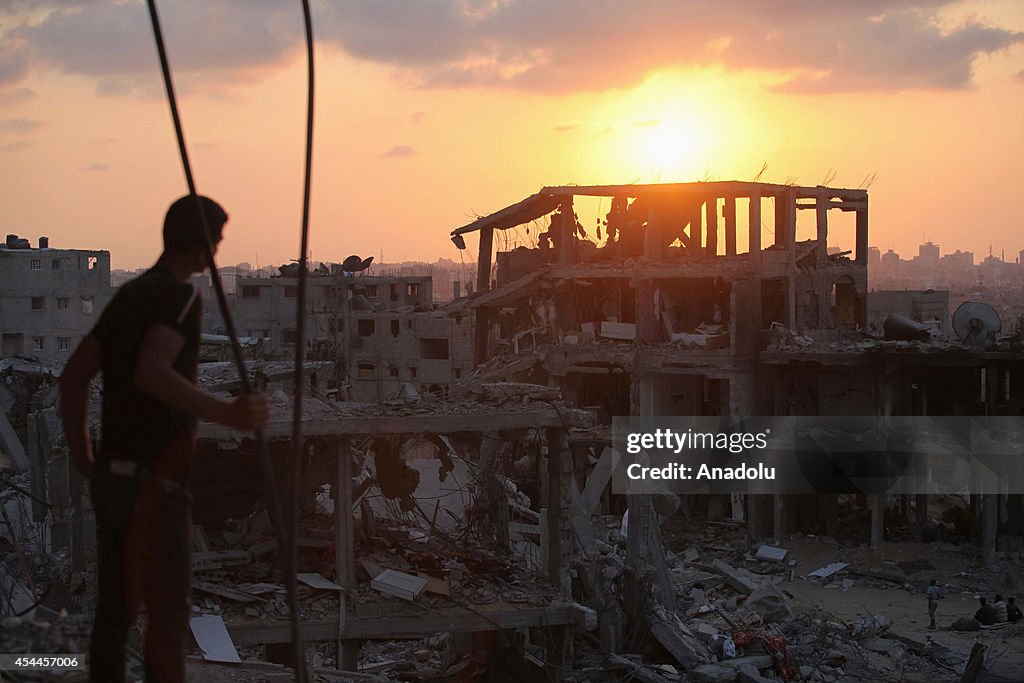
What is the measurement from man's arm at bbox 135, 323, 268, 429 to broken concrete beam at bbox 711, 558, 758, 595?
16852mm

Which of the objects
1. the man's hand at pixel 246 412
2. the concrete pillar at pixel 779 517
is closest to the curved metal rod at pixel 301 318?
the man's hand at pixel 246 412

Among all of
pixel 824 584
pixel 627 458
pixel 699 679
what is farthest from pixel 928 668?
pixel 627 458

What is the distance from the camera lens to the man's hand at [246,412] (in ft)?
12.6

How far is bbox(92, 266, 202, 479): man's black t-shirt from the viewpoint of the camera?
3936 millimetres

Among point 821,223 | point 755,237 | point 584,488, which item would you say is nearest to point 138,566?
point 584,488

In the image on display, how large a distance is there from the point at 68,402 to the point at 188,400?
53 cm

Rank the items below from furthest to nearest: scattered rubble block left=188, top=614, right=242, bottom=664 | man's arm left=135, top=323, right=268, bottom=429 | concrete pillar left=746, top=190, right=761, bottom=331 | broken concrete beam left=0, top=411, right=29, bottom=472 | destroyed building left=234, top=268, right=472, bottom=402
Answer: destroyed building left=234, top=268, right=472, bottom=402
concrete pillar left=746, top=190, right=761, bottom=331
broken concrete beam left=0, top=411, right=29, bottom=472
scattered rubble block left=188, top=614, right=242, bottom=664
man's arm left=135, top=323, right=268, bottom=429

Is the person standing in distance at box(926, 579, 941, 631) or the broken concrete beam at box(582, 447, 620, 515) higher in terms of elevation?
the broken concrete beam at box(582, 447, 620, 515)

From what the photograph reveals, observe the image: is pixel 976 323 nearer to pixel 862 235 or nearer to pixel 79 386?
pixel 862 235

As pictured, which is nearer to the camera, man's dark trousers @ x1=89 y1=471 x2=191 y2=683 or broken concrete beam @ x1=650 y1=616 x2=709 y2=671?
man's dark trousers @ x1=89 y1=471 x2=191 y2=683

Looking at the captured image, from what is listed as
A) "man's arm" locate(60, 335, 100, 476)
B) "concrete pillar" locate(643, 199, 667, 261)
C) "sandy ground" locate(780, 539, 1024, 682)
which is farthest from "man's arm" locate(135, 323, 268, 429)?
"concrete pillar" locate(643, 199, 667, 261)

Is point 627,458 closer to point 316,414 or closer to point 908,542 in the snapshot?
point 908,542

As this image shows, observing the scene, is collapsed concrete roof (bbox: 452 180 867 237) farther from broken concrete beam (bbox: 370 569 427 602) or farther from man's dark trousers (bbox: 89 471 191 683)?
man's dark trousers (bbox: 89 471 191 683)

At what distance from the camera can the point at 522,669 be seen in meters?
11.9
